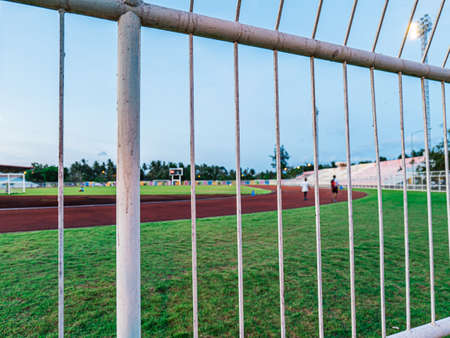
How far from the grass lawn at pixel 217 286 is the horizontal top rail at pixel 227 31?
192 cm

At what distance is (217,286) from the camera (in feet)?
9.45

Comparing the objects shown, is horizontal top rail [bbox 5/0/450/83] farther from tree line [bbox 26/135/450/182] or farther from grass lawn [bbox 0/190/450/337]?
tree line [bbox 26/135/450/182]

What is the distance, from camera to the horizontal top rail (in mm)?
1074

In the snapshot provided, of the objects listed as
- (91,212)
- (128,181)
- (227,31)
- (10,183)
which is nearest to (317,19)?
(227,31)

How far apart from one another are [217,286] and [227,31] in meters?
2.50

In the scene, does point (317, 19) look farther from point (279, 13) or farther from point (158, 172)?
point (158, 172)

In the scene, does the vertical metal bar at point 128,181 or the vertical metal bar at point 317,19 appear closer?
the vertical metal bar at point 128,181

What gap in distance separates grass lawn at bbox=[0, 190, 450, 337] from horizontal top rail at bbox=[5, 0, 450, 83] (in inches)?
75.5

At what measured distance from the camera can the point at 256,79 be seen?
159 cm

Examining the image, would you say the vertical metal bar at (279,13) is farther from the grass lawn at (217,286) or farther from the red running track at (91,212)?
the red running track at (91,212)

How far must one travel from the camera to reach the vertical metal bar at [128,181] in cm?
107

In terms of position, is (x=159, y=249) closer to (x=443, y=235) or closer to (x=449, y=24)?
(x=449, y=24)

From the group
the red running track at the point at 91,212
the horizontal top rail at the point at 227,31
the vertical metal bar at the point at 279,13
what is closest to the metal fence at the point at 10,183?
the red running track at the point at 91,212

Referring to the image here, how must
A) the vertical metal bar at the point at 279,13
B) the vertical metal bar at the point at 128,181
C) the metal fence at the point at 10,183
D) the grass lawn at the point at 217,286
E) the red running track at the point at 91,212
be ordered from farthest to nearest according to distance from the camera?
1. the metal fence at the point at 10,183
2. the red running track at the point at 91,212
3. the grass lawn at the point at 217,286
4. the vertical metal bar at the point at 279,13
5. the vertical metal bar at the point at 128,181
